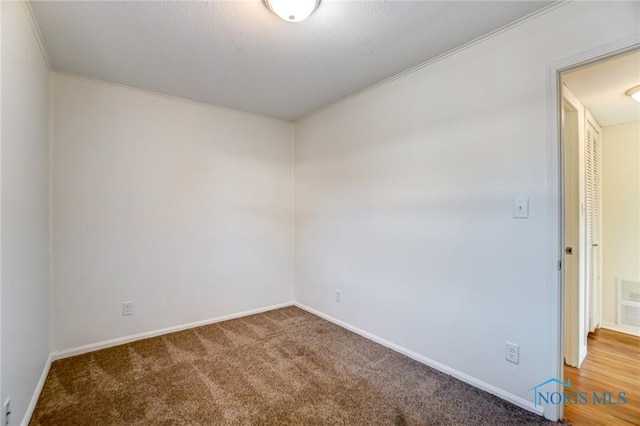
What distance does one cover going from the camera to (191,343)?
264 cm

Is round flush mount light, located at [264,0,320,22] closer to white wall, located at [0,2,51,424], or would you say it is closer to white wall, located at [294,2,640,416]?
white wall, located at [294,2,640,416]

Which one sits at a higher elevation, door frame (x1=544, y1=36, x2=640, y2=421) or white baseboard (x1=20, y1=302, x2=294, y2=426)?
door frame (x1=544, y1=36, x2=640, y2=421)

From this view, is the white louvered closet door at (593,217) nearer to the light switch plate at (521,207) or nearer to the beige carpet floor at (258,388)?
the light switch plate at (521,207)

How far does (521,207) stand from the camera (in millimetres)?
1761

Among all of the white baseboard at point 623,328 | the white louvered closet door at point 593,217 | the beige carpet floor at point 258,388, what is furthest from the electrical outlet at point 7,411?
the white baseboard at point 623,328

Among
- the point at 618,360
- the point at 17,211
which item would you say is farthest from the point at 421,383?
the point at 17,211

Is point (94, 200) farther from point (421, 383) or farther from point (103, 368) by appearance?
point (421, 383)

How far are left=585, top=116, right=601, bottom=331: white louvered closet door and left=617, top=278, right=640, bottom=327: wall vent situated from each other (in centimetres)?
18

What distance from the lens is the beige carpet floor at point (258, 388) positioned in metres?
1.68

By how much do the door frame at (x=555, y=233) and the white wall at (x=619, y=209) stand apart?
2.39 metres

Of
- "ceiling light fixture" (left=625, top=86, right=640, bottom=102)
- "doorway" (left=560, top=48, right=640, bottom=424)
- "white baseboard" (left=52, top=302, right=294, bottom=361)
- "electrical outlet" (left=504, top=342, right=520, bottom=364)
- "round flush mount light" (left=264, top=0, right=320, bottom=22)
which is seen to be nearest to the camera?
"round flush mount light" (left=264, top=0, right=320, bottom=22)

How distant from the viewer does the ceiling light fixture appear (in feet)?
7.42

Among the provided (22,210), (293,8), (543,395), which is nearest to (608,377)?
(543,395)

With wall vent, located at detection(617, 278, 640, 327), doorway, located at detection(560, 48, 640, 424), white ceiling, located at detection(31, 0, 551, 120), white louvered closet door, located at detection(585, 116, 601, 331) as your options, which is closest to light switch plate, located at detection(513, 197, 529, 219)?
doorway, located at detection(560, 48, 640, 424)
